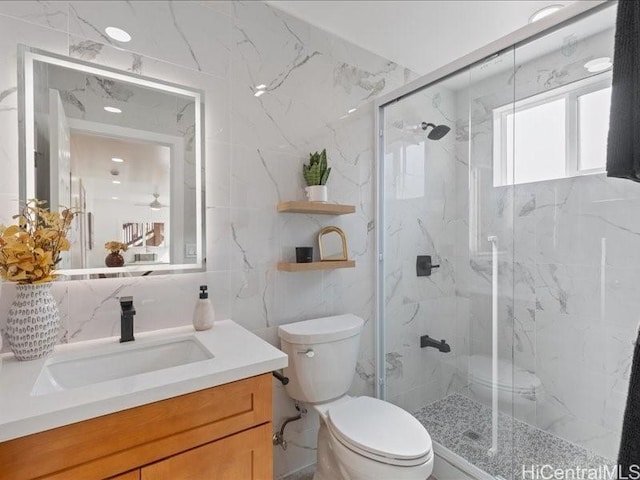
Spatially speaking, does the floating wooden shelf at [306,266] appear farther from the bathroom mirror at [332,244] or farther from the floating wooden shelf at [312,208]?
the floating wooden shelf at [312,208]

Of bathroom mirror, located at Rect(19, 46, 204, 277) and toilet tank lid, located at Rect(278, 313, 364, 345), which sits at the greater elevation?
bathroom mirror, located at Rect(19, 46, 204, 277)

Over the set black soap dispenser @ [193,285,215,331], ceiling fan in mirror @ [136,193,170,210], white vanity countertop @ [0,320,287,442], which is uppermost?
ceiling fan in mirror @ [136,193,170,210]

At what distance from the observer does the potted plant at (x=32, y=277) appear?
963mm

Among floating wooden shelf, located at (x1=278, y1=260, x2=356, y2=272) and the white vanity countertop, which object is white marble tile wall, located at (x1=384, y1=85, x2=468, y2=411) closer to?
floating wooden shelf, located at (x1=278, y1=260, x2=356, y2=272)

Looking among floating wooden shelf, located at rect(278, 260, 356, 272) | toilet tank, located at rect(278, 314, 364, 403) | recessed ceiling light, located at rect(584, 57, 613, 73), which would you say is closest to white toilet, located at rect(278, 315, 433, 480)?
toilet tank, located at rect(278, 314, 364, 403)

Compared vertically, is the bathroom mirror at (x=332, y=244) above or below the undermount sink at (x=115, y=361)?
above

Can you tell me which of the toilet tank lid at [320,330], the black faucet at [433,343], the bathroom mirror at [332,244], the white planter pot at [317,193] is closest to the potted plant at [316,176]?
the white planter pot at [317,193]

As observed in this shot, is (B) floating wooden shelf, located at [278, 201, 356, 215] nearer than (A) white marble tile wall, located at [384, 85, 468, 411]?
Yes

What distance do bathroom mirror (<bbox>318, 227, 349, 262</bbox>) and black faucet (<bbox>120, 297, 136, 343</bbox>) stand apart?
2.95ft

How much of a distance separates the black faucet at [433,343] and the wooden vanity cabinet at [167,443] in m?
1.38

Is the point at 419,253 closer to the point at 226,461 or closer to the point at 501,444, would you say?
the point at 501,444

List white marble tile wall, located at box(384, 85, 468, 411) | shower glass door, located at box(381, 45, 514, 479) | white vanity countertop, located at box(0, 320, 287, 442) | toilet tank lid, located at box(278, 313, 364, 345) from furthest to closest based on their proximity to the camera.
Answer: white marble tile wall, located at box(384, 85, 468, 411) < shower glass door, located at box(381, 45, 514, 479) < toilet tank lid, located at box(278, 313, 364, 345) < white vanity countertop, located at box(0, 320, 287, 442)

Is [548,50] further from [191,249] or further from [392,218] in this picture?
[191,249]

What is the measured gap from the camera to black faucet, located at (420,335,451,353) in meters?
2.06
